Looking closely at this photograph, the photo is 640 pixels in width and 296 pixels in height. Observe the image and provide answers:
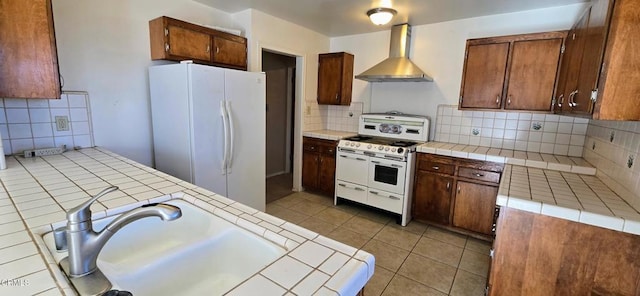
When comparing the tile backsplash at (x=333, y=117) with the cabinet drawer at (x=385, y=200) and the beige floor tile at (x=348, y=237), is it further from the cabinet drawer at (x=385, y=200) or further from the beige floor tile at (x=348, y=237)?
the beige floor tile at (x=348, y=237)

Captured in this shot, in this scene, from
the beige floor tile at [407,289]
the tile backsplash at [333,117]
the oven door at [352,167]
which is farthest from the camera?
the tile backsplash at [333,117]

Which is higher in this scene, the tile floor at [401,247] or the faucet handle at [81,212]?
the faucet handle at [81,212]

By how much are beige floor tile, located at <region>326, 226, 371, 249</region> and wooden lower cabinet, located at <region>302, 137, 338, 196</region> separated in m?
0.88

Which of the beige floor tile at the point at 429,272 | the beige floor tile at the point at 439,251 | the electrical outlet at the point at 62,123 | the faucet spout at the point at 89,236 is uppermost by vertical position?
the electrical outlet at the point at 62,123

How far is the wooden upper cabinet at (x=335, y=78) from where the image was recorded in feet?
12.9

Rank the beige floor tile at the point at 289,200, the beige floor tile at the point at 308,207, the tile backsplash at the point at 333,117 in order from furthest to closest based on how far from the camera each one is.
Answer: the tile backsplash at the point at 333,117, the beige floor tile at the point at 289,200, the beige floor tile at the point at 308,207

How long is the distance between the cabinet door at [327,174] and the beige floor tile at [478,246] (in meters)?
1.69

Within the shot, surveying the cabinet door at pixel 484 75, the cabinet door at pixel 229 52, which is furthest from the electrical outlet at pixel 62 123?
the cabinet door at pixel 484 75

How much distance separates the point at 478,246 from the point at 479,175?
70 cm

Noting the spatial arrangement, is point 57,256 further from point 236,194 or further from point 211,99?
point 236,194

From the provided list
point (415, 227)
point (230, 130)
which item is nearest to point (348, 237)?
point (415, 227)

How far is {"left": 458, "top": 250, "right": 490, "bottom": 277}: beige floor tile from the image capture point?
2316 mm

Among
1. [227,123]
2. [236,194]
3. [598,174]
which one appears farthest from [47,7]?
[598,174]

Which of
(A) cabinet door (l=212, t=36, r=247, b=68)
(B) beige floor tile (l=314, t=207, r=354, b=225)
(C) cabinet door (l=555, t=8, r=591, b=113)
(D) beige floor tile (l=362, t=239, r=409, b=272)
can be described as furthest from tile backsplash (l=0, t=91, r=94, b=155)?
(C) cabinet door (l=555, t=8, r=591, b=113)
